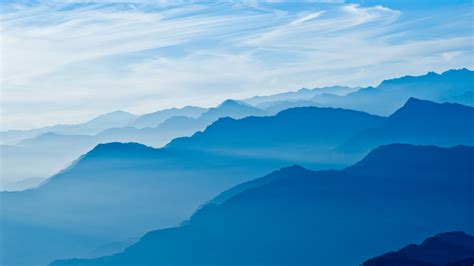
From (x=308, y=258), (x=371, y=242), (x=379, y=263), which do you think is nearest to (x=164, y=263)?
(x=308, y=258)

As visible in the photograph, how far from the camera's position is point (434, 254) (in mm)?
139250

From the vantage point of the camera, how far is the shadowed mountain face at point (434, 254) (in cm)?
13414

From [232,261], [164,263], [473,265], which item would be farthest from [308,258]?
[473,265]

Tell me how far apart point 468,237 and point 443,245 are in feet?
51.5

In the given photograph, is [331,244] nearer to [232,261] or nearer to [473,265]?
[232,261]

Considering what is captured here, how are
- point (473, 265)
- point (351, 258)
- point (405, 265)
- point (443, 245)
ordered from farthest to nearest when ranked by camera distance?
point (351, 258), point (443, 245), point (405, 265), point (473, 265)

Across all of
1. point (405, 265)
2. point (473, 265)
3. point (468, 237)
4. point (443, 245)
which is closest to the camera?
point (473, 265)

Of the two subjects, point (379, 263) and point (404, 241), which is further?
point (404, 241)

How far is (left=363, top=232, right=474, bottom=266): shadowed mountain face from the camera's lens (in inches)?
5281

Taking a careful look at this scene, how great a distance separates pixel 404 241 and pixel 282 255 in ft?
112

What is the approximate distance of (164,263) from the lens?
7854 inches

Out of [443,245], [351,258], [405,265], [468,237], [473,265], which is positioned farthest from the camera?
[351,258]

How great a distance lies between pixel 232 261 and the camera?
198 metres

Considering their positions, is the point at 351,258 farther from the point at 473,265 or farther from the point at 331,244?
the point at 473,265
